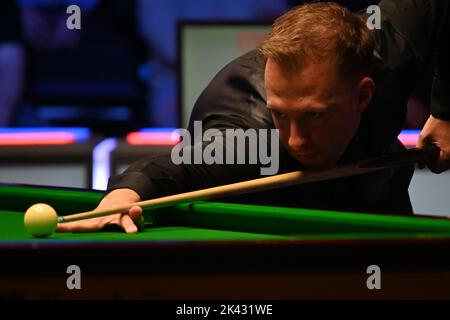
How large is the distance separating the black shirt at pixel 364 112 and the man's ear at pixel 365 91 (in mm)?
71

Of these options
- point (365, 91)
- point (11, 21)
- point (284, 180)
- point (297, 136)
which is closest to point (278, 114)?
point (297, 136)

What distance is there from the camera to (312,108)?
8.73ft

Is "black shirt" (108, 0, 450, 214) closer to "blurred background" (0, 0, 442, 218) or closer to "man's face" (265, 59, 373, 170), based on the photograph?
"man's face" (265, 59, 373, 170)

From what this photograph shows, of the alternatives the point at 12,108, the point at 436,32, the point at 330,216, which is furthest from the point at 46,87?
the point at 330,216

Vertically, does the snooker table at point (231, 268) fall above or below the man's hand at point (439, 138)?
below

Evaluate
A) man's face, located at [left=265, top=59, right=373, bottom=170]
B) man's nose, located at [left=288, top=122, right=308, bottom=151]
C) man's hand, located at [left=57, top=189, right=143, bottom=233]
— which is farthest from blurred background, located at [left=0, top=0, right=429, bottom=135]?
man's hand, located at [left=57, top=189, right=143, bottom=233]

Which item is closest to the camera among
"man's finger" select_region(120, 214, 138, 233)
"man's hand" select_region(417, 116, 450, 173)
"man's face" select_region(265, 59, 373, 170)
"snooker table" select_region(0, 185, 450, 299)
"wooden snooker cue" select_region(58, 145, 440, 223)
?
"snooker table" select_region(0, 185, 450, 299)

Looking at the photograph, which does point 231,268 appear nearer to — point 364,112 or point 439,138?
point 364,112

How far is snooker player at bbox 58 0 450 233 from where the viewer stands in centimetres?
265

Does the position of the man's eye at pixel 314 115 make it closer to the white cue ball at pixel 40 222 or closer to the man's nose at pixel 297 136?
the man's nose at pixel 297 136

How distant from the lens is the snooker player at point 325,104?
265cm

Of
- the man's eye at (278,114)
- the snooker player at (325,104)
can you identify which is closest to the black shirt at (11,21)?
the snooker player at (325,104)

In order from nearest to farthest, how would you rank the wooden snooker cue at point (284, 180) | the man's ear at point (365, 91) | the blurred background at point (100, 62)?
1. the wooden snooker cue at point (284, 180)
2. the man's ear at point (365, 91)
3. the blurred background at point (100, 62)
